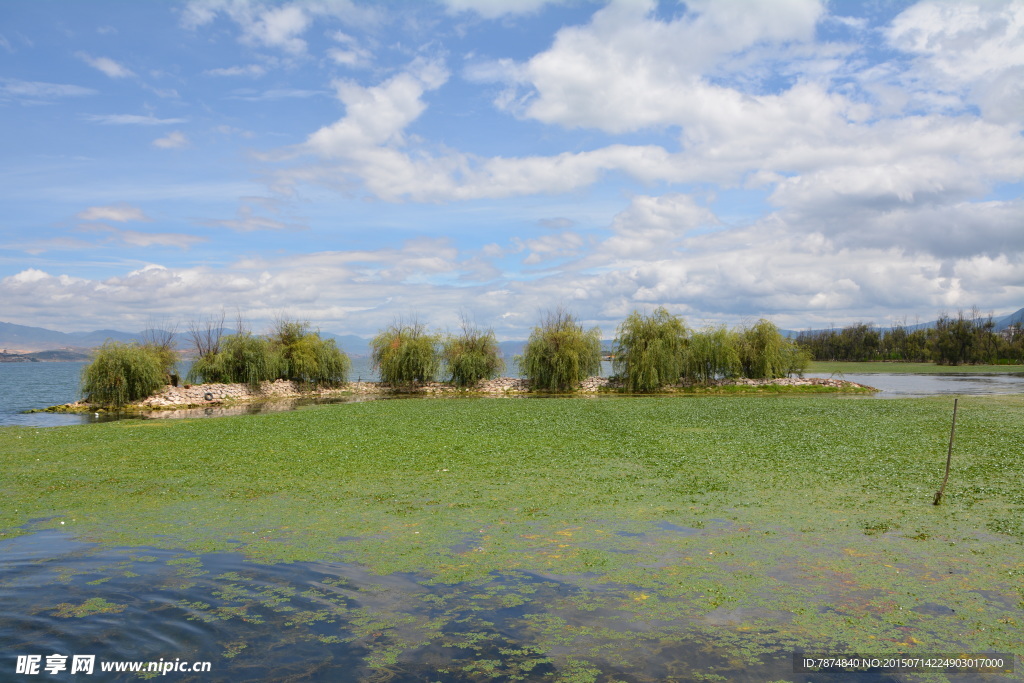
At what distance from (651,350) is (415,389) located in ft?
49.5

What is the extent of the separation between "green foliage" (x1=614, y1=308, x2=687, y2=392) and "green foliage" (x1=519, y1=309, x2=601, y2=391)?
1907 millimetres

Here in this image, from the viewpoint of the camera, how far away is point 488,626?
16.8 ft

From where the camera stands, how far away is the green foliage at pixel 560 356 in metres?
37.4

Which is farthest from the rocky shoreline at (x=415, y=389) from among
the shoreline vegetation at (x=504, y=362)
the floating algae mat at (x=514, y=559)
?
the floating algae mat at (x=514, y=559)

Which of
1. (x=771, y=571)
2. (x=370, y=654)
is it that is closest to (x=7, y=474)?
(x=370, y=654)

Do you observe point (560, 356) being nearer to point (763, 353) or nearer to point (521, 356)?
point (521, 356)

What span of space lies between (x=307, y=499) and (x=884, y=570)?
764cm

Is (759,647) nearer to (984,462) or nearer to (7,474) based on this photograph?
(984,462)

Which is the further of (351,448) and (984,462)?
(351,448)

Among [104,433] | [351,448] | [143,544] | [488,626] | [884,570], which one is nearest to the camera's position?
[488,626]

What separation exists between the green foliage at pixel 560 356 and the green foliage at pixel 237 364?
605 inches

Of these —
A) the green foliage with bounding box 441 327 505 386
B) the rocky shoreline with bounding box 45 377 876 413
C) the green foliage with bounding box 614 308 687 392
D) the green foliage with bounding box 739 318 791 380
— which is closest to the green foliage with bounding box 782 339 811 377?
the green foliage with bounding box 739 318 791 380

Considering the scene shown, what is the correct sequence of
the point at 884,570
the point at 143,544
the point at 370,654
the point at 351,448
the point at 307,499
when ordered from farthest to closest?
the point at 351,448 → the point at 307,499 → the point at 143,544 → the point at 884,570 → the point at 370,654
